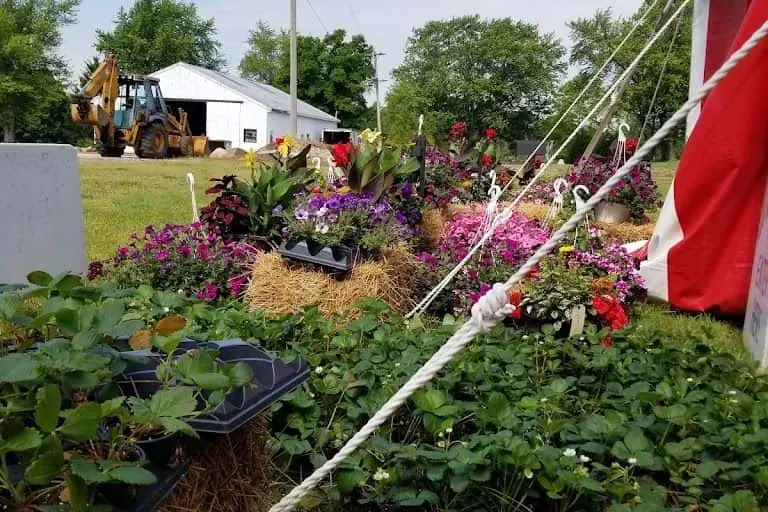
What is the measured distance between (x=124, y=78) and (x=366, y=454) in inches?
1086

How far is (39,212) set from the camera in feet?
13.9

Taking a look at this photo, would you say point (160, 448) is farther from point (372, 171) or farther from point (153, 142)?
point (153, 142)

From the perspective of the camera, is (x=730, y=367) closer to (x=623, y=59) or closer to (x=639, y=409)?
(x=639, y=409)

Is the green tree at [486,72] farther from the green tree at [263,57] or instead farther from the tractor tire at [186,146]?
the tractor tire at [186,146]

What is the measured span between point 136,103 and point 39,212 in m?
24.5

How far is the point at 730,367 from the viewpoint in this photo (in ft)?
10.1

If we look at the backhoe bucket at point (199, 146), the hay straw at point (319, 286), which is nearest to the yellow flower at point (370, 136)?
the hay straw at point (319, 286)

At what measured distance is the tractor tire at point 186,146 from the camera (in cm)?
2977

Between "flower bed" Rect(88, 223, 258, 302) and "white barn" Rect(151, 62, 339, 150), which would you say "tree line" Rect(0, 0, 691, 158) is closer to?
"white barn" Rect(151, 62, 339, 150)

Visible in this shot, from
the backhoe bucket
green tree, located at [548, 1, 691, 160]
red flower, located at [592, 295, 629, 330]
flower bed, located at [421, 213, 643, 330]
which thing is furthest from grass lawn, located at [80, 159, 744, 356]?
green tree, located at [548, 1, 691, 160]

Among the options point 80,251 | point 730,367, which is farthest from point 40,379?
point 80,251

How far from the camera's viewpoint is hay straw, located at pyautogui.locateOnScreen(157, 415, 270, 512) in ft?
5.44

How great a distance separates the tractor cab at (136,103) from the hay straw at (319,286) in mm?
23993

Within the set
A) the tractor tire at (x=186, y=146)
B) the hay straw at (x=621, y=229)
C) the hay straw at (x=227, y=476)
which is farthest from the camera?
the tractor tire at (x=186, y=146)
